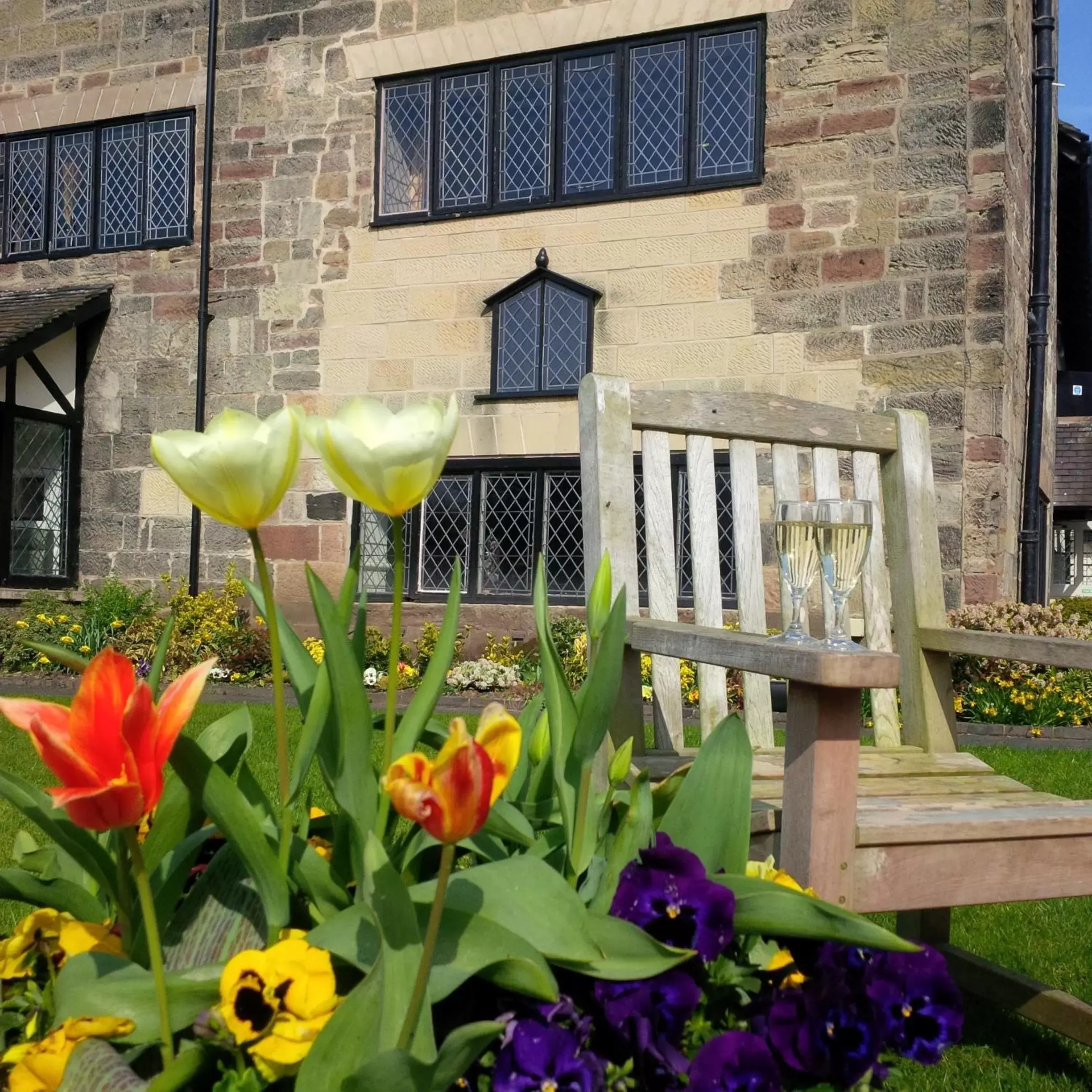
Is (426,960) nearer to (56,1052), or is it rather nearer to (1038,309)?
(56,1052)

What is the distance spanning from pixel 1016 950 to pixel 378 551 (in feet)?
22.8

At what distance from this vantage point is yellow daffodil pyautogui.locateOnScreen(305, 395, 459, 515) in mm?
1135

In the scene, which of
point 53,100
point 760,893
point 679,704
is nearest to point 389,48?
point 53,100

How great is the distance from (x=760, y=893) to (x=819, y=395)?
7111 millimetres

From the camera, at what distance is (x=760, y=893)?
4.26 ft

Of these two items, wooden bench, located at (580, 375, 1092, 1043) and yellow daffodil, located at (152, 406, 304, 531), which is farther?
wooden bench, located at (580, 375, 1092, 1043)

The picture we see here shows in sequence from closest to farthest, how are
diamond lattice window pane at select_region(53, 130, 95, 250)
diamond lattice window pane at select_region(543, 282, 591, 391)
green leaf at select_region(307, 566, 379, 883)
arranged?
green leaf at select_region(307, 566, 379, 883)
diamond lattice window pane at select_region(543, 282, 591, 391)
diamond lattice window pane at select_region(53, 130, 95, 250)

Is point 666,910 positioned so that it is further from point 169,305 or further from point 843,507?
point 169,305

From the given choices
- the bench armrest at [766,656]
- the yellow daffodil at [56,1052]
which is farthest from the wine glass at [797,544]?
the yellow daffodil at [56,1052]

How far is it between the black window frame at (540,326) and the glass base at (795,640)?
6590mm

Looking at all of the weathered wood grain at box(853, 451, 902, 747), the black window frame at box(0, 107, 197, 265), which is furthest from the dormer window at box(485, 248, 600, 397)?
the weathered wood grain at box(853, 451, 902, 747)

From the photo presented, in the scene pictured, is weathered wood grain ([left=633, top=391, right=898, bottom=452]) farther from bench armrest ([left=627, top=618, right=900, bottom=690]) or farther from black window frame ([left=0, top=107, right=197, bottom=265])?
black window frame ([left=0, top=107, right=197, bottom=265])

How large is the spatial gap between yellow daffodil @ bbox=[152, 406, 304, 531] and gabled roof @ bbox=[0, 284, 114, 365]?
9.16 m

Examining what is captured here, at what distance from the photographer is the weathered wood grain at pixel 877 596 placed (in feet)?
9.71
